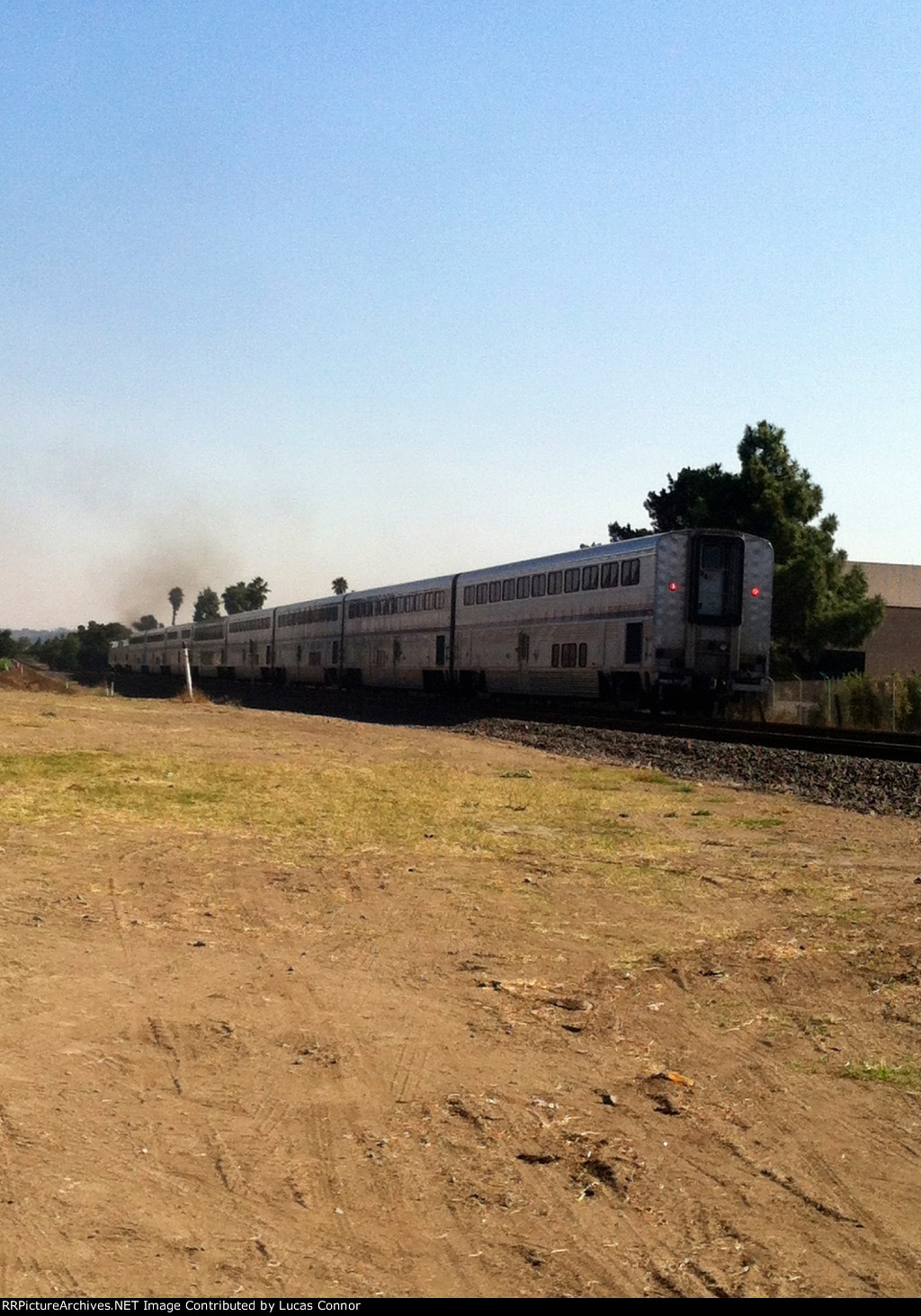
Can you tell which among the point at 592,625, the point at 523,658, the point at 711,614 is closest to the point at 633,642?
the point at 711,614

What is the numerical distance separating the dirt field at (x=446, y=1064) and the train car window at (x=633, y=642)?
55.7 ft

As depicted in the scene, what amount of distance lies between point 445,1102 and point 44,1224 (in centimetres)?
173

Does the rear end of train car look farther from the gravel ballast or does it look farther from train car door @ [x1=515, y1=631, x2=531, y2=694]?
train car door @ [x1=515, y1=631, x2=531, y2=694]

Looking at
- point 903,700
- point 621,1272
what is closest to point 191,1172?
point 621,1272

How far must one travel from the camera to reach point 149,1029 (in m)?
5.86

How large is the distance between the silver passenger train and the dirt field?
16.8 meters

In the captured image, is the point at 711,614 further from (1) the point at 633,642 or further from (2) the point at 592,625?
(2) the point at 592,625

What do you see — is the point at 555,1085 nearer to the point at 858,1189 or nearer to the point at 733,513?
the point at 858,1189

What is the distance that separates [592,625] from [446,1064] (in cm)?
2568

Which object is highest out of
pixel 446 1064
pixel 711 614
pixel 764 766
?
pixel 711 614

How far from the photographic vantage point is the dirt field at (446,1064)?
3982mm

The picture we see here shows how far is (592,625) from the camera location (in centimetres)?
Result: 3103

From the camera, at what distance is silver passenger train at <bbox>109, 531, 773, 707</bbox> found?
28344 millimetres

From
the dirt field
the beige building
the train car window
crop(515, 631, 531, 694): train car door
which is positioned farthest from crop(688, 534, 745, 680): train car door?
the beige building
